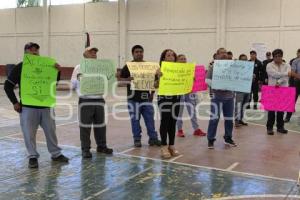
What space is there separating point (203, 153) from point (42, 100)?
280cm

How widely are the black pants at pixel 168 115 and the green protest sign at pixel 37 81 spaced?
5.50 ft

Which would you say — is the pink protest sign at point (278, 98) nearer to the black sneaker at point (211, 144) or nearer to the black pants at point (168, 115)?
the black sneaker at point (211, 144)

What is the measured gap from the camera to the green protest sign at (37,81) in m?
6.27

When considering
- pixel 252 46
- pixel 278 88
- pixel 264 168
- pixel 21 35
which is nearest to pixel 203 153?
pixel 264 168

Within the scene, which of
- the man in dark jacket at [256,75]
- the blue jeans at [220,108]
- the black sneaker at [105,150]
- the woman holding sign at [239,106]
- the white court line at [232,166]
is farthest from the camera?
the man in dark jacket at [256,75]

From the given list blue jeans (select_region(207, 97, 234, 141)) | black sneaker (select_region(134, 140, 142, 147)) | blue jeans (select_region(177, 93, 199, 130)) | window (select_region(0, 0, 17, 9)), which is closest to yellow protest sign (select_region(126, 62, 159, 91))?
black sneaker (select_region(134, 140, 142, 147))

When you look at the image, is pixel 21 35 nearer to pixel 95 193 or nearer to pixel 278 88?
pixel 278 88

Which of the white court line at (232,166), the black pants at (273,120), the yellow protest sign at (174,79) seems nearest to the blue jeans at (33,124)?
the yellow protest sign at (174,79)

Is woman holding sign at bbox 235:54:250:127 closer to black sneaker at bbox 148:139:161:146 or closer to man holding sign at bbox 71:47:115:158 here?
black sneaker at bbox 148:139:161:146

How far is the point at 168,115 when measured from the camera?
6.88 metres

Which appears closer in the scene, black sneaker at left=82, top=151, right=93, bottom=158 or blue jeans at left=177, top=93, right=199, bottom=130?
black sneaker at left=82, top=151, right=93, bottom=158

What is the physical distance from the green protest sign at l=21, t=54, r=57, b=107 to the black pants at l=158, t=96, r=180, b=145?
5.50 feet

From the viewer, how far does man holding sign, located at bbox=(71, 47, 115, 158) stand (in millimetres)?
6930

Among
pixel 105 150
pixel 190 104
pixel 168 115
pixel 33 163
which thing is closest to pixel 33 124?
pixel 33 163
